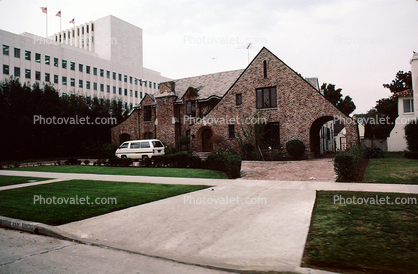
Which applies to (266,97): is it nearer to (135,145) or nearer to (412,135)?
(135,145)

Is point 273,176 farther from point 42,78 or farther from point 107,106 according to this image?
point 42,78

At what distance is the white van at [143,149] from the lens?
21.8 m

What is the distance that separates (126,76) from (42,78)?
2206 centimetres

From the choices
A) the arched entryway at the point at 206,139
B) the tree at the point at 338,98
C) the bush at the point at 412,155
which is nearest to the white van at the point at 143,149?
the arched entryway at the point at 206,139

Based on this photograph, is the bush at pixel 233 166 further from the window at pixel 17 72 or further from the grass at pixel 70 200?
the window at pixel 17 72

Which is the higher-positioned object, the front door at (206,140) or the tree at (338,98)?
the tree at (338,98)

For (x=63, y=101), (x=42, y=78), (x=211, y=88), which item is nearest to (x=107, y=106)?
(x=63, y=101)

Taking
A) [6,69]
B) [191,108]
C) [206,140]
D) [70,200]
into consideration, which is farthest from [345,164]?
[6,69]

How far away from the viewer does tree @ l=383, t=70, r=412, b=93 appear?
39769 mm

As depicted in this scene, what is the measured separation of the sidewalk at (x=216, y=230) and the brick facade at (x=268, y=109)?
1429 centimetres

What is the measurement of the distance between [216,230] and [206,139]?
821 inches

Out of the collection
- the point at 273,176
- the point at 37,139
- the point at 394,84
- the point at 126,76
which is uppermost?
the point at 126,76

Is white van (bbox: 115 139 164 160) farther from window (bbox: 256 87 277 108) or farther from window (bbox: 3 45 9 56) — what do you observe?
window (bbox: 3 45 9 56)

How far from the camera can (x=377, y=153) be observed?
19.6 m
